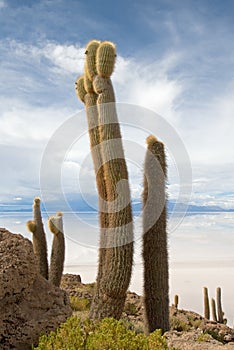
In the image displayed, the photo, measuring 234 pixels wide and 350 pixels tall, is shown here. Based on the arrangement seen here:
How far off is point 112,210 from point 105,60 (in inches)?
124

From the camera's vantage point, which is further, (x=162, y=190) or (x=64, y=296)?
(x=162, y=190)

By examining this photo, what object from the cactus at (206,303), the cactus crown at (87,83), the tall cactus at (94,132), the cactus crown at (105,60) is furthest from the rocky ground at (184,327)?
the cactus crown at (105,60)

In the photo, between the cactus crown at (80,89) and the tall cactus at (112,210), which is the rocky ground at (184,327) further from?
the cactus crown at (80,89)

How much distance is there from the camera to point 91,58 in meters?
10.2

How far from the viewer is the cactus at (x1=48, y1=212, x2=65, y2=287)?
1441cm

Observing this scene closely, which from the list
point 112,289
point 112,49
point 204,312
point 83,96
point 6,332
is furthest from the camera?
point 204,312

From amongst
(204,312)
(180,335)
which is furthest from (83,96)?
(204,312)

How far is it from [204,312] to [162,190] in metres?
10.4

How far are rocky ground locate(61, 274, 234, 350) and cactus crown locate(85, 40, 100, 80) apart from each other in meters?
5.39

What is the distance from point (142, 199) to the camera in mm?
9742

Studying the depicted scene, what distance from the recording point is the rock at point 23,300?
191 inches

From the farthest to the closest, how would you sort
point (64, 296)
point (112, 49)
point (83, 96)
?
point (83, 96) < point (112, 49) < point (64, 296)

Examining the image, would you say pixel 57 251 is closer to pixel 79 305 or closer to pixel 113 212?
pixel 79 305

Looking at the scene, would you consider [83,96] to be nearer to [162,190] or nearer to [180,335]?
[162,190]
